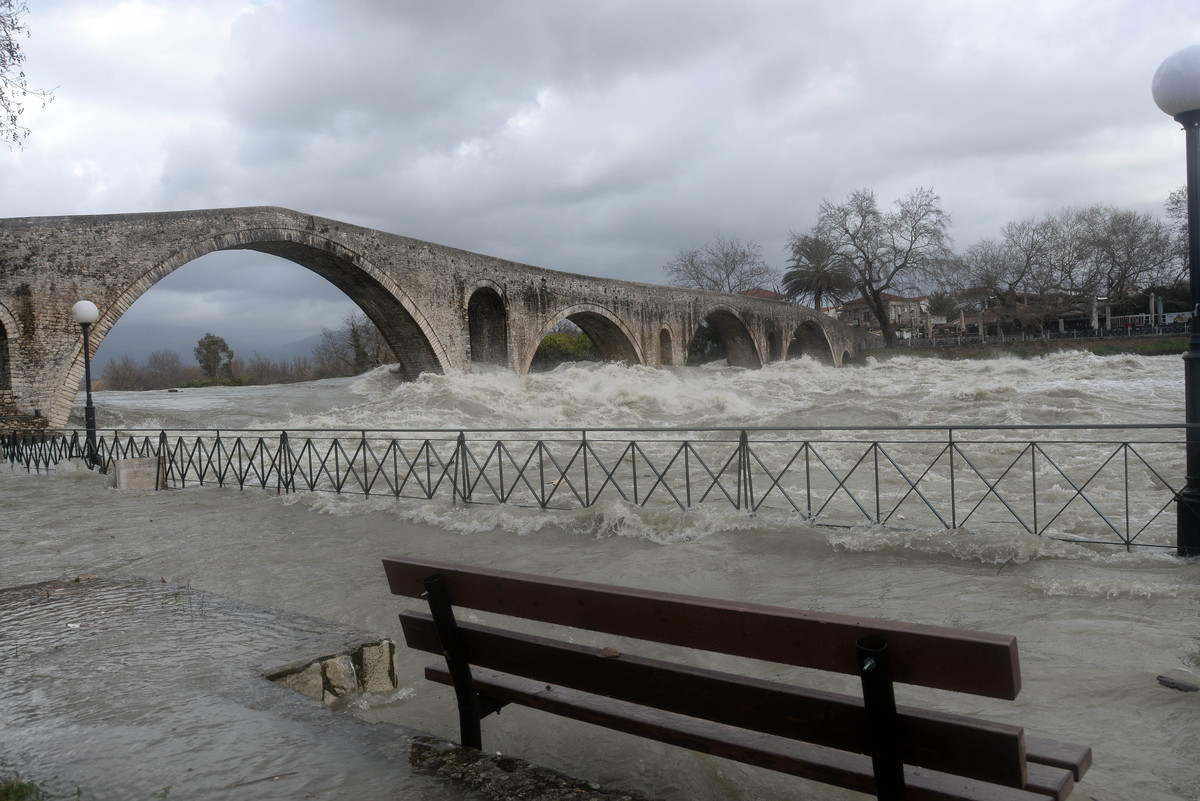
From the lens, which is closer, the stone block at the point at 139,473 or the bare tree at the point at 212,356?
the stone block at the point at 139,473

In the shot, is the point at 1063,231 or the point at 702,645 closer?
the point at 702,645

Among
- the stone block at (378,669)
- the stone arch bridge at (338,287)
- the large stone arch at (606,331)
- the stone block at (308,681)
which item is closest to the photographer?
the stone block at (308,681)

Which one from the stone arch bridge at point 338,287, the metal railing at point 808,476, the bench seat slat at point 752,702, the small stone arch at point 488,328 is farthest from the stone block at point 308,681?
the small stone arch at point 488,328

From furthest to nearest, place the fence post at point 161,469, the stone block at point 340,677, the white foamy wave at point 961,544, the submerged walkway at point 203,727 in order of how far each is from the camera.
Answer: the fence post at point 161,469
the white foamy wave at point 961,544
the stone block at point 340,677
the submerged walkway at point 203,727

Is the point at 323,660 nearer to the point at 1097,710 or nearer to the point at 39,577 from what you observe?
the point at 1097,710

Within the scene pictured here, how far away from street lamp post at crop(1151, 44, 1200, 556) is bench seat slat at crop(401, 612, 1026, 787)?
391 cm

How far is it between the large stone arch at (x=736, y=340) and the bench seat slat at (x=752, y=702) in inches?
1348

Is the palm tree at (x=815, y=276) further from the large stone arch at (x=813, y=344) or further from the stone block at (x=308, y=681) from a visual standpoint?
the stone block at (x=308, y=681)

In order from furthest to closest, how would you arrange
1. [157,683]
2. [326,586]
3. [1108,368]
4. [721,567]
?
[1108,368], [721,567], [326,586], [157,683]

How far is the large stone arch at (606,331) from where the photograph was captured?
2519cm

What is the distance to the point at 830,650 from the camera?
5.70 feet

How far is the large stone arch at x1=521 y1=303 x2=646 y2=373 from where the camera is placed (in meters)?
25.2

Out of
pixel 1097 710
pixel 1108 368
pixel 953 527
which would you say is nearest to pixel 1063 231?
pixel 1108 368

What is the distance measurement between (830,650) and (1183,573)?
4375mm
